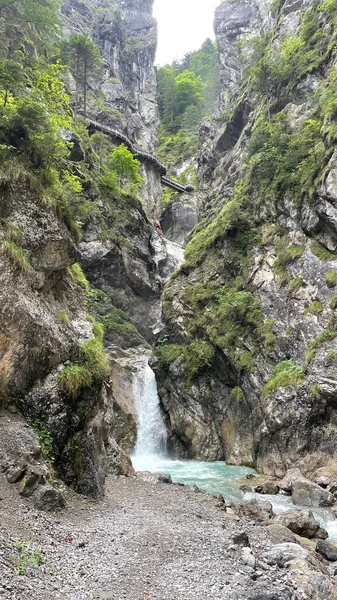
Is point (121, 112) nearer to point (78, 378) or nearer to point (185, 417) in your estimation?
point (185, 417)

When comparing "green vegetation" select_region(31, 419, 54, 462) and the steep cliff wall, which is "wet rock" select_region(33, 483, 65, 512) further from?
the steep cliff wall

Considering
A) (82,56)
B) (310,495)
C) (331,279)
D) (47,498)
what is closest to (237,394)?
(331,279)

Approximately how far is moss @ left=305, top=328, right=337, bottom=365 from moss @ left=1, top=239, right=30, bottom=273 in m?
14.0

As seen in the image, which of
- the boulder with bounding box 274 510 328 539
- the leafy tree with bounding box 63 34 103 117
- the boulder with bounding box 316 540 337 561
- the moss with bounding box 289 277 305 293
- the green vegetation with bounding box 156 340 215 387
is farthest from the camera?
the leafy tree with bounding box 63 34 103 117

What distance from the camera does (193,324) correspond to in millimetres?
28062

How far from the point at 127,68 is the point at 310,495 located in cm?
7801

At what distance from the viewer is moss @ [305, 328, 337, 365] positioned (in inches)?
760

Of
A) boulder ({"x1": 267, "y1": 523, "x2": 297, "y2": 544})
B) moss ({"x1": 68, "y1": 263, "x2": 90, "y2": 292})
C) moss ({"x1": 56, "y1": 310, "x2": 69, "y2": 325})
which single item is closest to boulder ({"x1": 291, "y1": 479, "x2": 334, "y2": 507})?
boulder ({"x1": 267, "y1": 523, "x2": 297, "y2": 544})

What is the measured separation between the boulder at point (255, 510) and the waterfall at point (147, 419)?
36.7 ft

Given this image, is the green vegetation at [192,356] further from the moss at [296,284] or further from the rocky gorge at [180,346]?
the moss at [296,284]

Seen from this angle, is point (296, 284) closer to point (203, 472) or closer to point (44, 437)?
point (203, 472)

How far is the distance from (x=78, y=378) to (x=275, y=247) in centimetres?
1783

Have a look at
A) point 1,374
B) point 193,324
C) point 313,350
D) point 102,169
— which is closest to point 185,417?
point 193,324

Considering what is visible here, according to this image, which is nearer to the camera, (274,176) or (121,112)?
(274,176)
